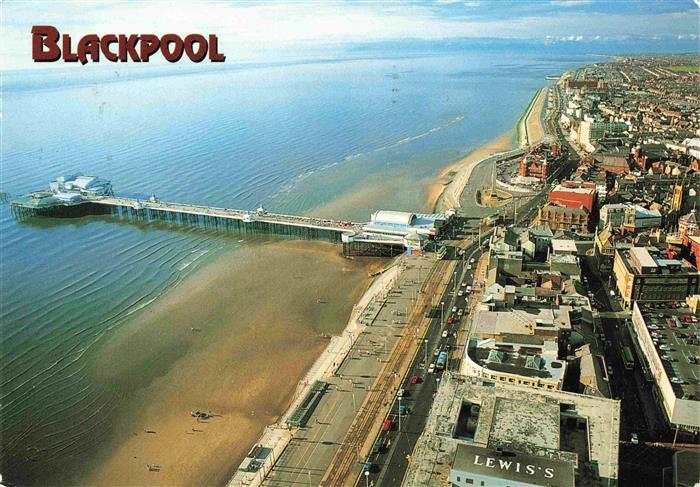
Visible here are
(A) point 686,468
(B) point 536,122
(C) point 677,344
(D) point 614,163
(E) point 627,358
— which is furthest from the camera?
(B) point 536,122

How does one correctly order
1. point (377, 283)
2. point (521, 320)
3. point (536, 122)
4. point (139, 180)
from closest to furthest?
point (521, 320) → point (377, 283) → point (139, 180) → point (536, 122)

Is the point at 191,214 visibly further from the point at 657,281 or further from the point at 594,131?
the point at 594,131

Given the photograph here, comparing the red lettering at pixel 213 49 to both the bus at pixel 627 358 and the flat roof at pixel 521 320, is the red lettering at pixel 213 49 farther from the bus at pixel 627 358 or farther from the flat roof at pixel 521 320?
the bus at pixel 627 358

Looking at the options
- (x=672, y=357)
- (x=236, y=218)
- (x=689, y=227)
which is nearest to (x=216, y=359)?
(x=236, y=218)

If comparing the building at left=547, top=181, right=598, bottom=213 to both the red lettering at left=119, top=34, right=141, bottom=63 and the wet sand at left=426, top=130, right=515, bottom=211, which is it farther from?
the red lettering at left=119, top=34, right=141, bottom=63

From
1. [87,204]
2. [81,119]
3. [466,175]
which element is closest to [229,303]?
[87,204]

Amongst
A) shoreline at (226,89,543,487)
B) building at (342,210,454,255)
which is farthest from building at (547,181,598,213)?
building at (342,210,454,255)

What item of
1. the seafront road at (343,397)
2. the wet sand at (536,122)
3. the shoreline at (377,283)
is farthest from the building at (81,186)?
the wet sand at (536,122)

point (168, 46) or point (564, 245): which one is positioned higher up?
point (168, 46)

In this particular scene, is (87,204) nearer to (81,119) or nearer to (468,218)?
(468,218)
